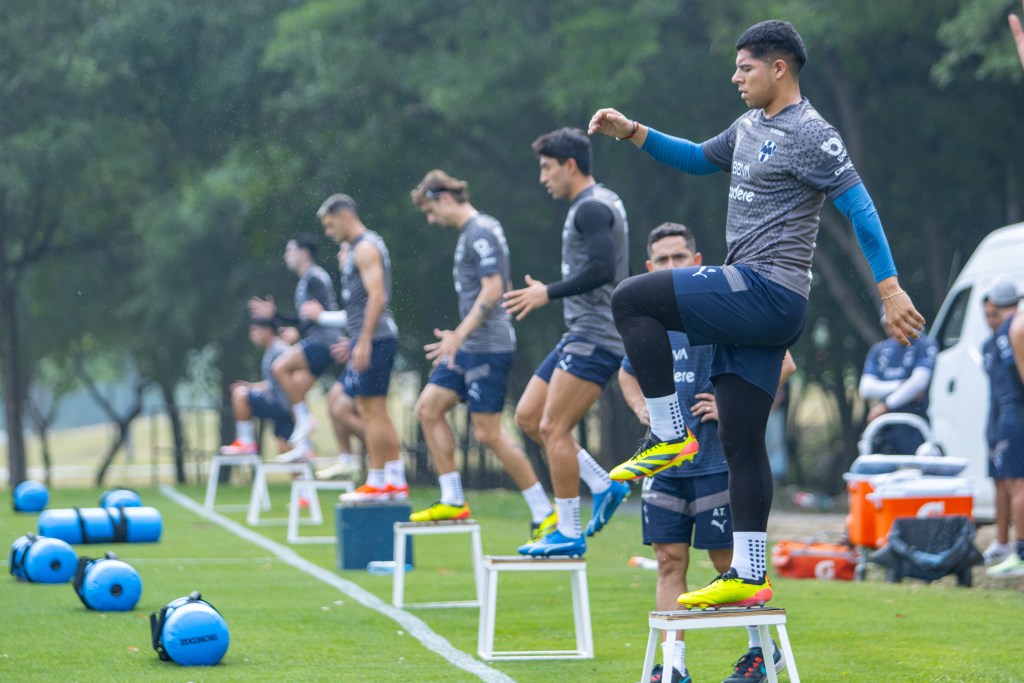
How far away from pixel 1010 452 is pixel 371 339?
4.79 m

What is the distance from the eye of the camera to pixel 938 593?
952 cm

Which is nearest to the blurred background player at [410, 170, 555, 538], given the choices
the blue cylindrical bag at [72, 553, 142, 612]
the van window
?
the blue cylindrical bag at [72, 553, 142, 612]

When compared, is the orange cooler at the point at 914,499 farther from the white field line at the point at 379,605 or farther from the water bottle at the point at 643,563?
the white field line at the point at 379,605

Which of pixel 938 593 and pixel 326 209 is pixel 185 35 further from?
pixel 938 593

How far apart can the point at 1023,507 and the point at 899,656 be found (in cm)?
410

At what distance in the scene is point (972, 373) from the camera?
1286 centimetres

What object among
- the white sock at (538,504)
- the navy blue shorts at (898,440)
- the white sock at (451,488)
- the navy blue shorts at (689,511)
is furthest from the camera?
the navy blue shorts at (898,440)

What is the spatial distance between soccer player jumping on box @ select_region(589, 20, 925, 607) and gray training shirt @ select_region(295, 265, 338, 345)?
9987mm

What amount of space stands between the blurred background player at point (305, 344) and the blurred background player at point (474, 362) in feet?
17.8

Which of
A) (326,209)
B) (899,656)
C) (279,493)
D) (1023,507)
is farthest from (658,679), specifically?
(279,493)

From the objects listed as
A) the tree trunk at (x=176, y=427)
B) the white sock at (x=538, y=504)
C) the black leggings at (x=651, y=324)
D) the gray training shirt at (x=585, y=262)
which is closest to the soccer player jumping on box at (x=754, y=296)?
the black leggings at (x=651, y=324)

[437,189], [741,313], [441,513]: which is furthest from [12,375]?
[741,313]

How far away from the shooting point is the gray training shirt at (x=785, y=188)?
512cm

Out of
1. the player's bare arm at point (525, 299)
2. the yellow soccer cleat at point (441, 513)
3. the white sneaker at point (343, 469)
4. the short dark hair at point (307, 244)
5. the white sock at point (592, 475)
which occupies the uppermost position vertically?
the short dark hair at point (307, 244)
